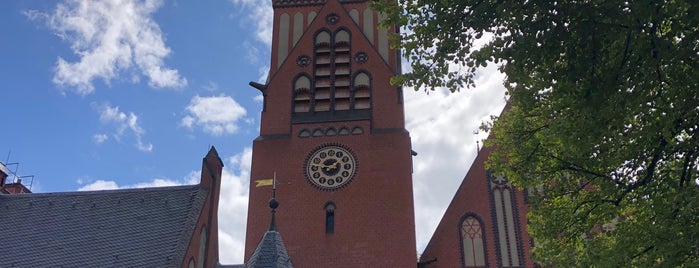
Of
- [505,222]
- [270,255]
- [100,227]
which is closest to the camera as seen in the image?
[270,255]

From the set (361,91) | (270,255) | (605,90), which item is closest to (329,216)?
(361,91)

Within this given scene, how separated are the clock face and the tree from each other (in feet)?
39.8

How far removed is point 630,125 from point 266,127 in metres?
16.3

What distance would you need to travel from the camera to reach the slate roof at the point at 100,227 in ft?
54.5

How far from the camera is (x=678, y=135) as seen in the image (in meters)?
9.89

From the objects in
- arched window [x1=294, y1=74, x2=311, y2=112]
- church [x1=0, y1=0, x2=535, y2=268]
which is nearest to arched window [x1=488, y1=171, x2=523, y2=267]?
church [x1=0, y1=0, x2=535, y2=268]

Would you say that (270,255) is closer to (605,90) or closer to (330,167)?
(330,167)

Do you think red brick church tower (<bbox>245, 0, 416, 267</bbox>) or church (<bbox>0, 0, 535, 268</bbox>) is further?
red brick church tower (<bbox>245, 0, 416, 267</bbox>)

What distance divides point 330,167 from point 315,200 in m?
1.40

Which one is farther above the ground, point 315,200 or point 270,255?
point 315,200

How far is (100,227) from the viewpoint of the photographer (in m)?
18.1

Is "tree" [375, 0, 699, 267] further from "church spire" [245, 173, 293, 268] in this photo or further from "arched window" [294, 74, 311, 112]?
"arched window" [294, 74, 311, 112]

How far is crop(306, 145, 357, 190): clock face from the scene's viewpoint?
77.8 feet

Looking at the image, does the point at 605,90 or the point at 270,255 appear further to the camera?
the point at 270,255
